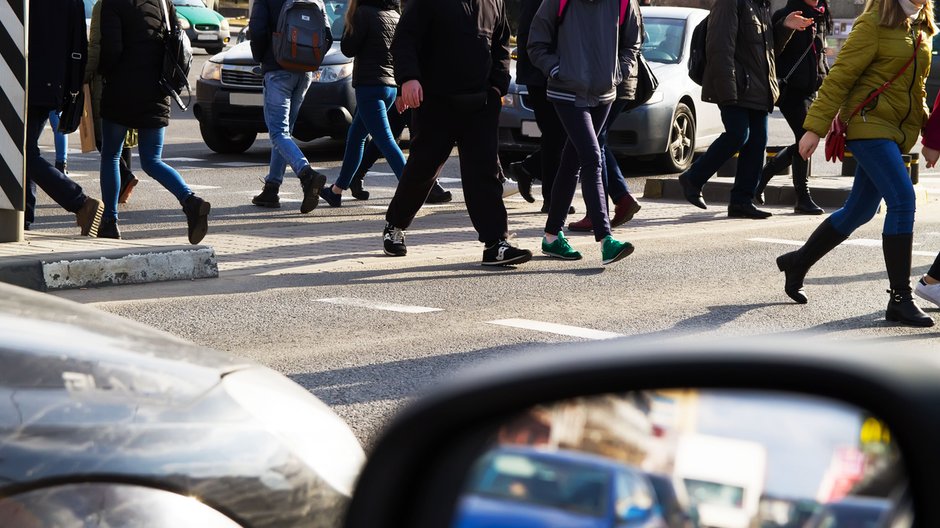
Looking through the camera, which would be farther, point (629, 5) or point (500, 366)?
point (629, 5)

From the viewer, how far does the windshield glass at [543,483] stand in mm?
1269

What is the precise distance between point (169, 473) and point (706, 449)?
159cm

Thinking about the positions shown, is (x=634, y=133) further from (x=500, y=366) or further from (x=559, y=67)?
(x=500, y=366)

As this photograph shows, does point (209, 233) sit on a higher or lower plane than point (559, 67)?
lower

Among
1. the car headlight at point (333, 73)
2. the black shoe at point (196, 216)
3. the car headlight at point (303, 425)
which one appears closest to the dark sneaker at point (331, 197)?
the black shoe at point (196, 216)

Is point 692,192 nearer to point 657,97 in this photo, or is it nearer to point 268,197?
point 657,97

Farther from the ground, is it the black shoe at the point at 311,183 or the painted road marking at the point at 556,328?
the painted road marking at the point at 556,328

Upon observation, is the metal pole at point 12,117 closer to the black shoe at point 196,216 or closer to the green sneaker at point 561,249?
the black shoe at point 196,216

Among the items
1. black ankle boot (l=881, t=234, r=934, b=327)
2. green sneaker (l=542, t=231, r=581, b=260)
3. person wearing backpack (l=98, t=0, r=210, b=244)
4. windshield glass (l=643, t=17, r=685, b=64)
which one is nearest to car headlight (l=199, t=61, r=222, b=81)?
windshield glass (l=643, t=17, r=685, b=64)

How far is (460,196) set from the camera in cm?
1279

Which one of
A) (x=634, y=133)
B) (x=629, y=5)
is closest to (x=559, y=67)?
(x=629, y=5)

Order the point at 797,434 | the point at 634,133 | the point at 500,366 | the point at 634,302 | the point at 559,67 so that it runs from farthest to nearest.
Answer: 1. the point at 634,133
2. the point at 559,67
3. the point at 634,302
4. the point at 500,366
5. the point at 797,434

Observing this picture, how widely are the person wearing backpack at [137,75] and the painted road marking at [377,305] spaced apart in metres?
1.79

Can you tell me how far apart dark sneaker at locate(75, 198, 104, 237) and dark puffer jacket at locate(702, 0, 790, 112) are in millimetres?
4739
